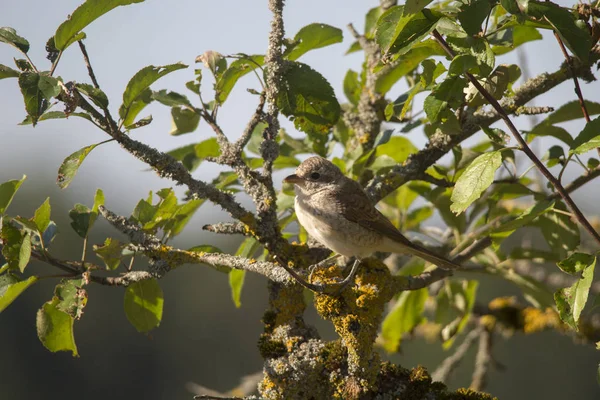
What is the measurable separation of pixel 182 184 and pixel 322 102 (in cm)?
81

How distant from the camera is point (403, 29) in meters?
2.14

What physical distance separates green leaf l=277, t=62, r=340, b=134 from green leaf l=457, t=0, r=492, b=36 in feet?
3.44

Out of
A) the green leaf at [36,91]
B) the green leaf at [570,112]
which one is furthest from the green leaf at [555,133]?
the green leaf at [36,91]

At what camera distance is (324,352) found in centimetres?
262

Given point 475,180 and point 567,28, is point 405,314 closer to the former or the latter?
point 475,180

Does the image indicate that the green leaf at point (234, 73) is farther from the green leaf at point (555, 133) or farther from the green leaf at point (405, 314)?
the green leaf at point (405, 314)

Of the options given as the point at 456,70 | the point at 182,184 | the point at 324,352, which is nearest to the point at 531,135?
the point at 456,70

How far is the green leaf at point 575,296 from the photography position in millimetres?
2131

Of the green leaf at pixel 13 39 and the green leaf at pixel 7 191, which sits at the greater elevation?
the green leaf at pixel 13 39

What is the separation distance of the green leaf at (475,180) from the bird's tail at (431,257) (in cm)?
90

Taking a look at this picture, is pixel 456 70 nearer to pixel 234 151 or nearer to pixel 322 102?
pixel 322 102

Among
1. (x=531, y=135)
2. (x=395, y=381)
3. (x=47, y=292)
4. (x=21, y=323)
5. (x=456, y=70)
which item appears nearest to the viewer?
(x=456, y=70)

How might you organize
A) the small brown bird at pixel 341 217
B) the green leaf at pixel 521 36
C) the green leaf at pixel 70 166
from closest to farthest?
the green leaf at pixel 70 166
the green leaf at pixel 521 36
the small brown bird at pixel 341 217

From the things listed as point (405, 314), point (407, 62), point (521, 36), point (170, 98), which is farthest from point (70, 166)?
point (405, 314)
